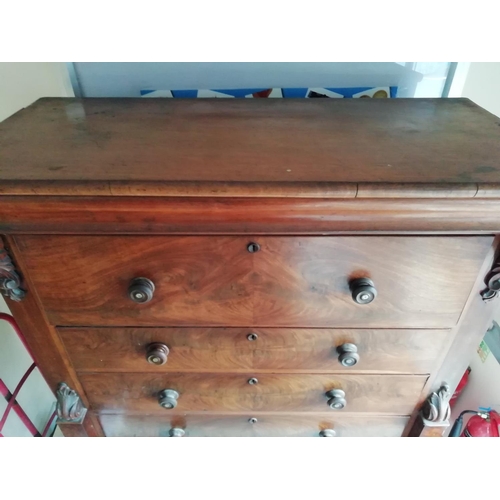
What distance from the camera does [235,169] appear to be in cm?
61

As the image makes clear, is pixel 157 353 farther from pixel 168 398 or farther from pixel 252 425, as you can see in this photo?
pixel 252 425

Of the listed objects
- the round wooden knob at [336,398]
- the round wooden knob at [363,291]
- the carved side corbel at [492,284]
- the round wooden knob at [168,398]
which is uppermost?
the carved side corbel at [492,284]

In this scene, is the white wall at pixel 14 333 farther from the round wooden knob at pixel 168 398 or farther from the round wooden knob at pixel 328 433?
the round wooden knob at pixel 328 433

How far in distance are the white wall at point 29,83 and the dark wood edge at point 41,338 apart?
0.53 meters

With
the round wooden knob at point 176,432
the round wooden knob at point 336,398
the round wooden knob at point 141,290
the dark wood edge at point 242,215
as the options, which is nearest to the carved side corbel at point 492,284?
the dark wood edge at point 242,215

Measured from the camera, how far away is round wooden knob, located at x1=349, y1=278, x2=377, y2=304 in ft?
2.13

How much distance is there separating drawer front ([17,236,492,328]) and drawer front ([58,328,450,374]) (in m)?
0.03

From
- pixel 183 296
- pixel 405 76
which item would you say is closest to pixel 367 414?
pixel 183 296

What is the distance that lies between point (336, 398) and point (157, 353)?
39 centimetres

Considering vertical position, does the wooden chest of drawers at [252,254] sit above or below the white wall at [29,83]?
below

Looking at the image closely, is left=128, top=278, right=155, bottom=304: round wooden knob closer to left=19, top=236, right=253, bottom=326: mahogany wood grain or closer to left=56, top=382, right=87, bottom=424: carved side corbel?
left=19, top=236, right=253, bottom=326: mahogany wood grain

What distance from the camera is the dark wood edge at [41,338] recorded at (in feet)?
2.26

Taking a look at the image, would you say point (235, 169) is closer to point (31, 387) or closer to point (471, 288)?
point (471, 288)

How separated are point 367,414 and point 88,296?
0.67m
